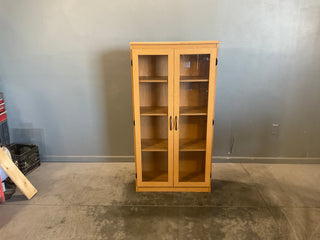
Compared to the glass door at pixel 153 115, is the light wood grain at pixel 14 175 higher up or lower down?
lower down

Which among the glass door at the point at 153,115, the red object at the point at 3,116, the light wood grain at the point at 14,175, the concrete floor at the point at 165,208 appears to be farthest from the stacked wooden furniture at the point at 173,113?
the red object at the point at 3,116

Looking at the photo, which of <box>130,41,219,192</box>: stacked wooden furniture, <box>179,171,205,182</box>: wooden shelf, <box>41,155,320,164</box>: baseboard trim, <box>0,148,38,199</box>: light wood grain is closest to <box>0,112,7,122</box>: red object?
<box>41,155,320,164</box>: baseboard trim

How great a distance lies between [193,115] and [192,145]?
15.2 inches

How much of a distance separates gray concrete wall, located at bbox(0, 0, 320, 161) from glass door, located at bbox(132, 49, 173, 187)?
2.61 ft

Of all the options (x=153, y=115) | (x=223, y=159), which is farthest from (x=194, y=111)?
A: (x=223, y=159)

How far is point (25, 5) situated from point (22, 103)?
1.41 metres

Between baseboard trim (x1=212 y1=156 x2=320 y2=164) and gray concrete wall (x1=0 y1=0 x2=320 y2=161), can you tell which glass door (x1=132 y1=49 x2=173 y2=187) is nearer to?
gray concrete wall (x1=0 y1=0 x2=320 y2=161)

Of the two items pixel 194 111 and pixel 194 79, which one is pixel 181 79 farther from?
pixel 194 111

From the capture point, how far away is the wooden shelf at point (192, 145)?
9.51ft

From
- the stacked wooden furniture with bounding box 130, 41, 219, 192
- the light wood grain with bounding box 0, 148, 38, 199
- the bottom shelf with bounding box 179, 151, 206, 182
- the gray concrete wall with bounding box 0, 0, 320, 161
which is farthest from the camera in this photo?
the gray concrete wall with bounding box 0, 0, 320, 161

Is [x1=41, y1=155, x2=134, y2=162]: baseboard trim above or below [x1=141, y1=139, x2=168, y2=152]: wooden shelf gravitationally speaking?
below

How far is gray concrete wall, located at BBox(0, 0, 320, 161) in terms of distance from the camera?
325 cm

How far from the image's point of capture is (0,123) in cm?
358

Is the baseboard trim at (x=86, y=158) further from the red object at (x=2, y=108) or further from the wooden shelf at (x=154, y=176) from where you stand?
the red object at (x=2, y=108)
